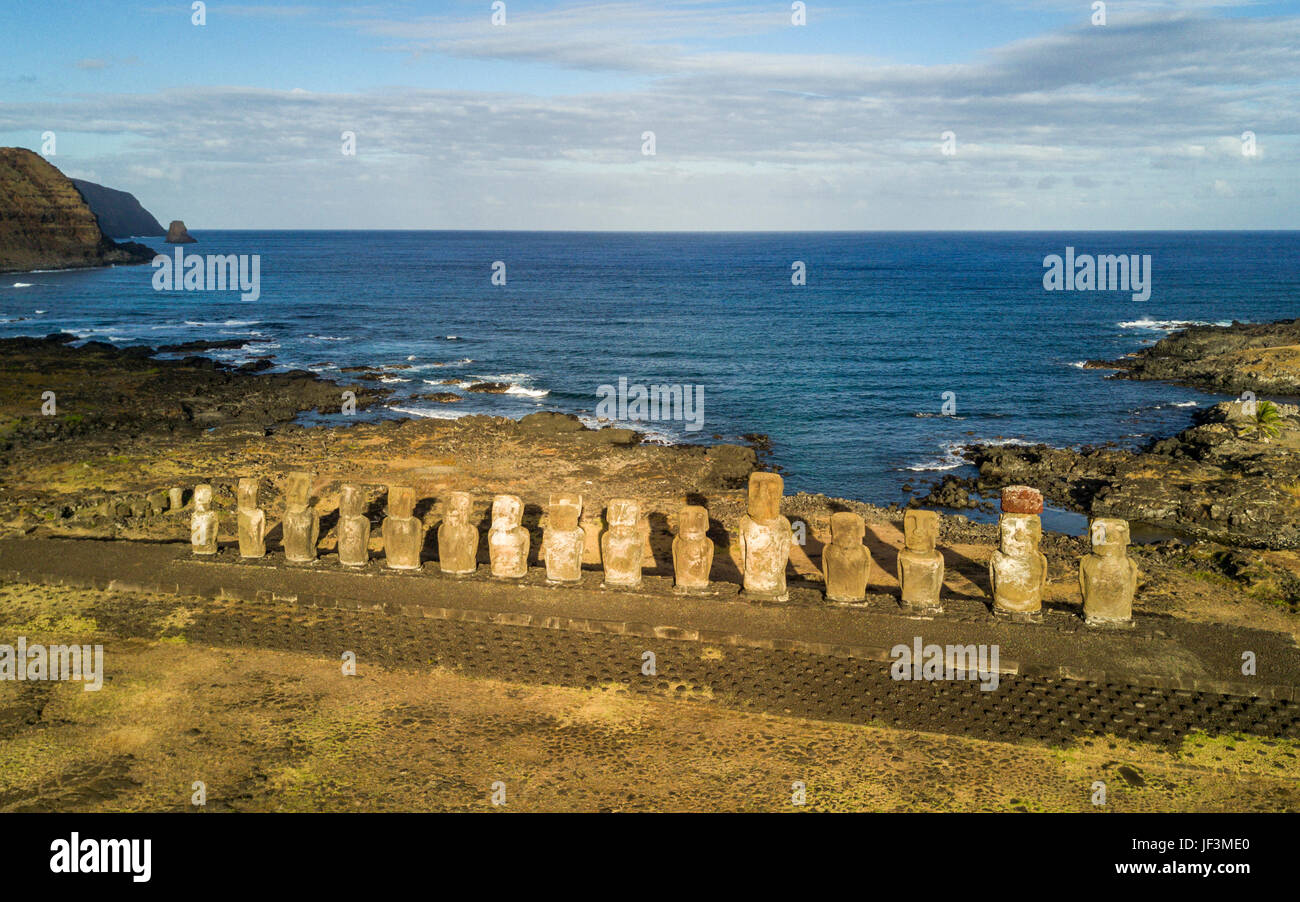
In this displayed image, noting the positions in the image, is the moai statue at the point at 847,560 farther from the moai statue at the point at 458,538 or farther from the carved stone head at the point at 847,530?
the moai statue at the point at 458,538

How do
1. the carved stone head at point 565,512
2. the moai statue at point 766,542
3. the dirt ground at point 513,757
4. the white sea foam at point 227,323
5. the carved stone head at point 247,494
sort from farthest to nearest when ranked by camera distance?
1. the white sea foam at point 227,323
2. the carved stone head at point 247,494
3. the carved stone head at point 565,512
4. the moai statue at point 766,542
5. the dirt ground at point 513,757

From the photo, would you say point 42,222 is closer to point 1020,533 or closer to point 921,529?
point 921,529

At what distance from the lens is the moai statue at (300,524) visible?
12859 millimetres

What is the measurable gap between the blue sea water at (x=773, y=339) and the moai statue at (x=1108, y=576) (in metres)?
12.3

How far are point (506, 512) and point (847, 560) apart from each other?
4196mm

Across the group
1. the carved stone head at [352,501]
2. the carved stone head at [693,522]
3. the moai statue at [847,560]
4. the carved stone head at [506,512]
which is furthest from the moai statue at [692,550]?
the carved stone head at [352,501]

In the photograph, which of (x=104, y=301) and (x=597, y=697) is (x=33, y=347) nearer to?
(x=104, y=301)

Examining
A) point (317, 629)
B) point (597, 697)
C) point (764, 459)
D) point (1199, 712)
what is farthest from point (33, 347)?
point (1199, 712)

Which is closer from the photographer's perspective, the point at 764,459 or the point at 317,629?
the point at 317,629

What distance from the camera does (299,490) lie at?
12.9m

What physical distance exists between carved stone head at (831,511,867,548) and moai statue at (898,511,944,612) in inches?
21.3

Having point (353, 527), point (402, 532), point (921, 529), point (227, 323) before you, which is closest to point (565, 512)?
point (402, 532)

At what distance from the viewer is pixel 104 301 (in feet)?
233

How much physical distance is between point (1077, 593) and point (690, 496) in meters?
8.70
